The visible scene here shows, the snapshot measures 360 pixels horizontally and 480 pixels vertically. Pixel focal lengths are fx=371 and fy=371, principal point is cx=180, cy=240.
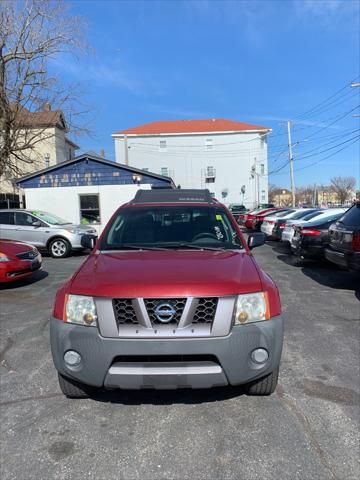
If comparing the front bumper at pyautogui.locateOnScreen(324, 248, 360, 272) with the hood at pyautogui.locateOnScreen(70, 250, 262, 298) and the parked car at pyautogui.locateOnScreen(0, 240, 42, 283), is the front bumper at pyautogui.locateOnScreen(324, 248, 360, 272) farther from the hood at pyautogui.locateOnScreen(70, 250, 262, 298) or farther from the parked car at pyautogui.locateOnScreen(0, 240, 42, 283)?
the parked car at pyautogui.locateOnScreen(0, 240, 42, 283)

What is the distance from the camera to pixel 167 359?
256 cm

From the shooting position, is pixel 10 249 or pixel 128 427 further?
pixel 10 249

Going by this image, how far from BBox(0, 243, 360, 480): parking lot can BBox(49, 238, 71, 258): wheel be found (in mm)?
8492

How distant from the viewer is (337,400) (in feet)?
10.4

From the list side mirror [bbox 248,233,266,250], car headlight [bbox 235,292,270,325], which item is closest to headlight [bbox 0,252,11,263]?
side mirror [bbox 248,233,266,250]

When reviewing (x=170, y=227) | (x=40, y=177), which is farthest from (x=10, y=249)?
(x=40, y=177)

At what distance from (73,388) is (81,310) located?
0.79m

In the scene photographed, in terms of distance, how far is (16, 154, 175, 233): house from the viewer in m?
17.6

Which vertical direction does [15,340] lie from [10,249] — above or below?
below

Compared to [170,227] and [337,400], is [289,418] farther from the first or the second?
[170,227]

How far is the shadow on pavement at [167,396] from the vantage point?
10.3 feet

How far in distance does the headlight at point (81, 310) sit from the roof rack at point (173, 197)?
2.13 meters

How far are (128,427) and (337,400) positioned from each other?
5.80 feet

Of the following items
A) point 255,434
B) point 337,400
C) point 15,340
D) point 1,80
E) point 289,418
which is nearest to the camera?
point 255,434
